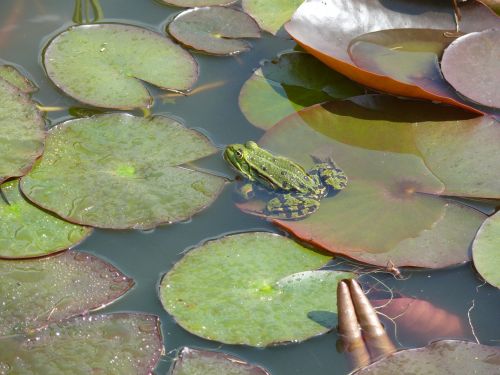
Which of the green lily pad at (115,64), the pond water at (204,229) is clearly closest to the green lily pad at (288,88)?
the pond water at (204,229)

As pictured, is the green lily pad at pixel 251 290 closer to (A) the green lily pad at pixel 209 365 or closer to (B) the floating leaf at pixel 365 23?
(A) the green lily pad at pixel 209 365

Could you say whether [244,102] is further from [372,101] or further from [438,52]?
[438,52]

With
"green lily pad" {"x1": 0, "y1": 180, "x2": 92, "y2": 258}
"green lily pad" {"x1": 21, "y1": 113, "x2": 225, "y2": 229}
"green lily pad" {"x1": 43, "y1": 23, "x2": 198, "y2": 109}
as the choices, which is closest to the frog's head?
"green lily pad" {"x1": 21, "y1": 113, "x2": 225, "y2": 229}

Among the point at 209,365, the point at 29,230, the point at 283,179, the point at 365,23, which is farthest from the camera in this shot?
the point at 365,23

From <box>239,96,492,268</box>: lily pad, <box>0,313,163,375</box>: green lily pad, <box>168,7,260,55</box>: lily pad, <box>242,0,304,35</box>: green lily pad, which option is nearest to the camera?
<box>0,313,163,375</box>: green lily pad

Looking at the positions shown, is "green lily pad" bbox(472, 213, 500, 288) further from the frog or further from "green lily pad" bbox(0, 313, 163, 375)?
"green lily pad" bbox(0, 313, 163, 375)

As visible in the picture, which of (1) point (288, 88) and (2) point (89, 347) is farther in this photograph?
(1) point (288, 88)

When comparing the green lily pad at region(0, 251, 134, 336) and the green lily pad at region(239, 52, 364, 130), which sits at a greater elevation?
the green lily pad at region(239, 52, 364, 130)

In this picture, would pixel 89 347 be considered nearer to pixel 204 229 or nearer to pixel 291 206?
pixel 204 229

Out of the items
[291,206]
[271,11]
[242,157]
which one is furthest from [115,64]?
[291,206]
